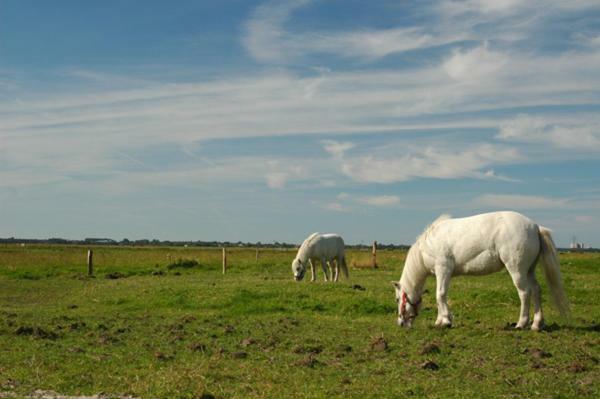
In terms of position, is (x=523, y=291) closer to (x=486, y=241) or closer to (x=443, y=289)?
(x=486, y=241)

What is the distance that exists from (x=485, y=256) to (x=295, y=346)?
397 centimetres

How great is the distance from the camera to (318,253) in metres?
25.9

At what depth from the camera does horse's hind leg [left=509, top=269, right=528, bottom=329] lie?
11859 mm

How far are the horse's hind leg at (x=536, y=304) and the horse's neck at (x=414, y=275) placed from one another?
2121 millimetres

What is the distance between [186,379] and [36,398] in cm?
173

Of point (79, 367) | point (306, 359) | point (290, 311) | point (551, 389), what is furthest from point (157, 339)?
point (551, 389)

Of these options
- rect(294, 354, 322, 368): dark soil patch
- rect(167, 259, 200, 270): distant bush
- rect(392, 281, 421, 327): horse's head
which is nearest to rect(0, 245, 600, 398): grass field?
rect(294, 354, 322, 368): dark soil patch

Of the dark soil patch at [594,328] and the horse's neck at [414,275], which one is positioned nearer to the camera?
the dark soil patch at [594,328]

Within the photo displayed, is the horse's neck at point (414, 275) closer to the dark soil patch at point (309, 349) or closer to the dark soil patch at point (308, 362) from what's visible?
the dark soil patch at point (309, 349)

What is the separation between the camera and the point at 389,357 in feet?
32.1

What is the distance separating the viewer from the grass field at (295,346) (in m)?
8.02

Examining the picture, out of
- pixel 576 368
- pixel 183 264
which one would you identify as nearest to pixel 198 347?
pixel 576 368

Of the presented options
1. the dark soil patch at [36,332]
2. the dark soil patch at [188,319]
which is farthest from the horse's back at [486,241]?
the dark soil patch at [36,332]

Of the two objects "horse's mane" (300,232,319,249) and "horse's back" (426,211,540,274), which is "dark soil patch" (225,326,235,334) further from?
"horse's mane" (300,232,319,249)
